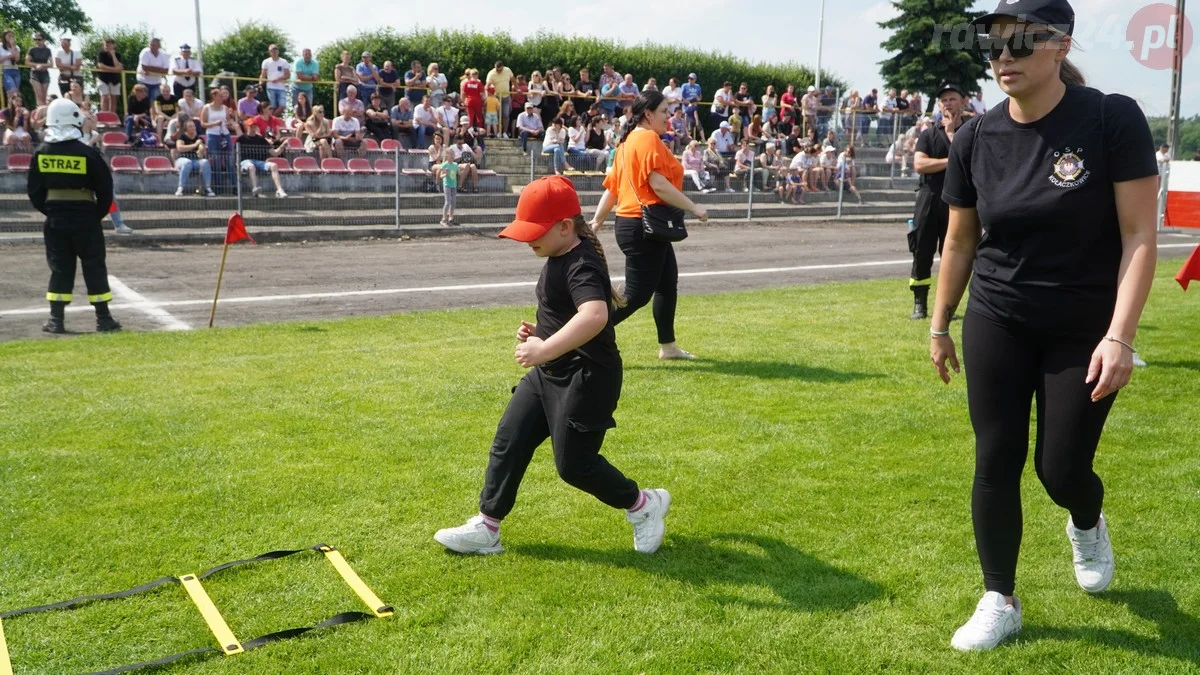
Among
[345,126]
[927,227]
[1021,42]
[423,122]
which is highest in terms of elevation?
[423,122]

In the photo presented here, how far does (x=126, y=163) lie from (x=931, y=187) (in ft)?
54.2

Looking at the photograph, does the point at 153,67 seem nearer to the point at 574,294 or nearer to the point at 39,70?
the point at 39,70

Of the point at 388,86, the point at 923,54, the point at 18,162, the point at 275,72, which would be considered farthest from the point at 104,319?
the point at 923,54

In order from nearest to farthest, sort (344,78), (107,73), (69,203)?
(69,203), (107,73), (344,78)

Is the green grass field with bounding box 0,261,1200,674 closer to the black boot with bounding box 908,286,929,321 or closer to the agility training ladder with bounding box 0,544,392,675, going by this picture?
the agility training ladder with bounding box 0,544,392,675

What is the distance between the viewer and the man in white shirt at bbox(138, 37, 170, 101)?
2202 cm

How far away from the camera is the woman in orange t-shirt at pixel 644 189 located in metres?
7.40

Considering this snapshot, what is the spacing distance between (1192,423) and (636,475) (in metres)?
3.68

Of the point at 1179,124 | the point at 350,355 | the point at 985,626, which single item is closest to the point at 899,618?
the point at 985,626

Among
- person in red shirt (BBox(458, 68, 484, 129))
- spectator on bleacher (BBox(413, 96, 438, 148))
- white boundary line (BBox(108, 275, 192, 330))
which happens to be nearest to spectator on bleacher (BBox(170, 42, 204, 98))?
spectator on bleacher (BBox(413, 96, 438, 148))

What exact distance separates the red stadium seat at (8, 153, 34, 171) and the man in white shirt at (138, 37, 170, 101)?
3.50m

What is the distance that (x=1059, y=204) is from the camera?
3.13m

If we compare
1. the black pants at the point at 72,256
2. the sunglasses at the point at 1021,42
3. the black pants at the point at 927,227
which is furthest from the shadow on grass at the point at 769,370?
the black pants at the point at 72,256

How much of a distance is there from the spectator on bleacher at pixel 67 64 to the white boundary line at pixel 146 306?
10460 millimetres
